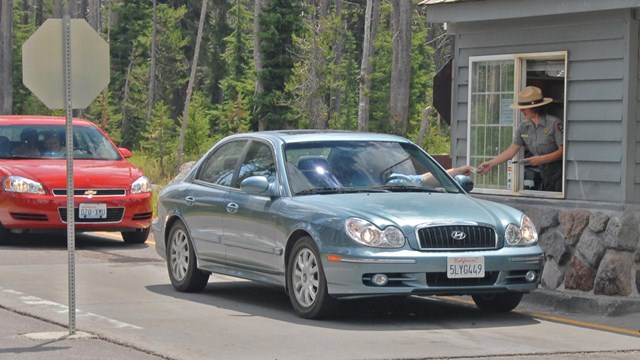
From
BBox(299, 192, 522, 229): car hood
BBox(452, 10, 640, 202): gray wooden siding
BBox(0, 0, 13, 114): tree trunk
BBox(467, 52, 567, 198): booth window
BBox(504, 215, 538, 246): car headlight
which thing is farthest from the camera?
BBox(0, 0, 13, 114): tree trunk

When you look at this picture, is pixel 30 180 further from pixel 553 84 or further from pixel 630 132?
pixel 630 132

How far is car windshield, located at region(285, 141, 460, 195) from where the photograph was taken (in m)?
11.2

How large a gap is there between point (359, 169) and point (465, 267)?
1.59 meters

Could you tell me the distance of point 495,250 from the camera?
1038cm

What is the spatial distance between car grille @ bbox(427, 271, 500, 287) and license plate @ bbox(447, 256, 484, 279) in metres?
0.06

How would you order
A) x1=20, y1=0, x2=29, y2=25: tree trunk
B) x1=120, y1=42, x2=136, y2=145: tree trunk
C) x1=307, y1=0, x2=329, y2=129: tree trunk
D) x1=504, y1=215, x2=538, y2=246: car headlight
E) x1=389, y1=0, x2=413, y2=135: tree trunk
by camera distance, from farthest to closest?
x1=20, y1=0, x2=29, y2=25: tree trunk
x1=120, y1=42, x2=136, y2=145: tree trunk
x1=307, y1=0, x2=329, y2=129: tree trunk
x1=389, y1=0, x2=413, y2=135: tree trunk
x1=504, y1=215, x2=538, y2=246: car headlight

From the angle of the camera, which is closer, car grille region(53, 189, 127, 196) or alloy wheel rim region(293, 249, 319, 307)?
alloy wheel rim region(293, 249, 319, 307)

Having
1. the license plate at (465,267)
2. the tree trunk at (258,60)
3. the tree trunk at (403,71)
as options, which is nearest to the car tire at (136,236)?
the license plate at (465,267)

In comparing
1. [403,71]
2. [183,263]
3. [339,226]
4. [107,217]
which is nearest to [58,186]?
[107,217]

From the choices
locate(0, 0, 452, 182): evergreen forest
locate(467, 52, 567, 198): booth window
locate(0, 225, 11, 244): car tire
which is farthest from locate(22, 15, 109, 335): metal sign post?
locate(0, 0, 452, 182): evergreen forest

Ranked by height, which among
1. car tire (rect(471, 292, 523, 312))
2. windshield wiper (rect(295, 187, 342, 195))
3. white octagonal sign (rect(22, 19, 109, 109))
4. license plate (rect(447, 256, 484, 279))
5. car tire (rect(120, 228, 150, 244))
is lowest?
car tire (rect(120, 228, 150, 244))

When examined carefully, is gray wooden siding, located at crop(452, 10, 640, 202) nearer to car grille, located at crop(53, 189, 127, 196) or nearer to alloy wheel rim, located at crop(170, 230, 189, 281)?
alloy wheel rim, located at crop(170, 230, 189, 281)

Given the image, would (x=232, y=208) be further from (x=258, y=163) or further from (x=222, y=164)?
(x=222, y=164)

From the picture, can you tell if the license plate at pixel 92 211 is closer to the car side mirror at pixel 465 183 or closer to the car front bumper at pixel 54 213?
the car front bumper at pixel 54 213
